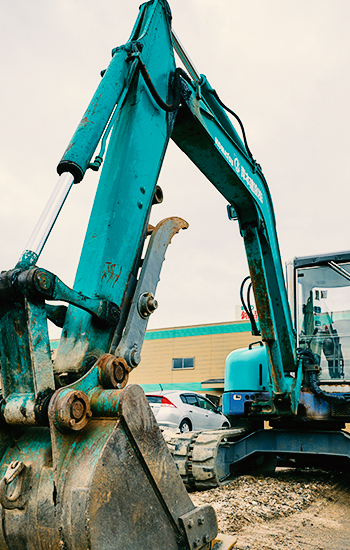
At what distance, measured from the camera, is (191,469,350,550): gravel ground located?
3963mm

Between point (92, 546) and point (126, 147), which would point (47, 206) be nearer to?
point (126, 147)

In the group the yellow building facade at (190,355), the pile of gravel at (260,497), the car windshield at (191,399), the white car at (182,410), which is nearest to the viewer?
the pile of gravel at (260,497)

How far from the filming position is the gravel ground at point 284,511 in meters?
3.96

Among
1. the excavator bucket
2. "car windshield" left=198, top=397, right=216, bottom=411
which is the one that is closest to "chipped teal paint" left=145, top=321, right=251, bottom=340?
"car windshield" left=198, top=397, right=216, bottom=411

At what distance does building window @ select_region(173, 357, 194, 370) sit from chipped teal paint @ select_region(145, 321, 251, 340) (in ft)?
4.28

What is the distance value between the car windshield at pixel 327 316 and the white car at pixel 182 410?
231 inches

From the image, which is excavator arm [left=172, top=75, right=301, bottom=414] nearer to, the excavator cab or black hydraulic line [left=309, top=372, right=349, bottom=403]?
black hydraulic line [left=309, top=372, right=349, bottom=403]

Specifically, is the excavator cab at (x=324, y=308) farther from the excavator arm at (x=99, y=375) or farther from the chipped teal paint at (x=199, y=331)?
the chipped teal paint at (x=199, y=331)

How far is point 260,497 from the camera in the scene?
534 cm

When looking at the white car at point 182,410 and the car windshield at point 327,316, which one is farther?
the white car at point 182,410

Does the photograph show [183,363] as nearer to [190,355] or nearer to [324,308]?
[190,355]

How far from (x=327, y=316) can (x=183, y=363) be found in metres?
19.6

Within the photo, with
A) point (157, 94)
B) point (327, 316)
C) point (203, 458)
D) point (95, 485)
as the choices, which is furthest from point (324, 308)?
point (95, 485)

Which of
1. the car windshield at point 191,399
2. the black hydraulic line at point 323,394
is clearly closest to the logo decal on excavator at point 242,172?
the black hydraulic line at point 323,394
